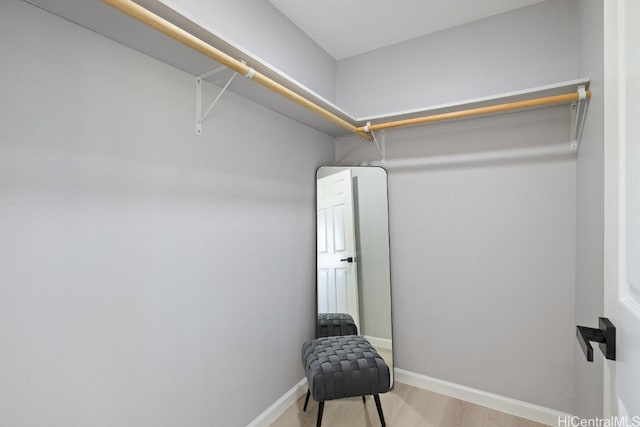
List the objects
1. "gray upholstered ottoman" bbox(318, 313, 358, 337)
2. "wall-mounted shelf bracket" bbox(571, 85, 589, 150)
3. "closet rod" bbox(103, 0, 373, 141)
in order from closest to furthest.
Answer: "closet rod" bbox(103, 0, 373, 141) → "wall-mounted shelf bracket" bbox(571, 85, 589, 150) → "gray upholstered ottoman" bbox(318, 313, 358, 337)

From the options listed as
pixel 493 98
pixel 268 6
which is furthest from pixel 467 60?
pixel 268 6

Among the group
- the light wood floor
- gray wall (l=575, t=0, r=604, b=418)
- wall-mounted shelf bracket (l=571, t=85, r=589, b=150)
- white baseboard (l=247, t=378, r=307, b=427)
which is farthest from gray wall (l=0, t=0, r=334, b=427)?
wall-mounted shelf bracket (l=571, t=85, r=589, b=150)

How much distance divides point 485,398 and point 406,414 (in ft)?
1.80

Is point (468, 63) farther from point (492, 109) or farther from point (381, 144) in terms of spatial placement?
point (381, 144)

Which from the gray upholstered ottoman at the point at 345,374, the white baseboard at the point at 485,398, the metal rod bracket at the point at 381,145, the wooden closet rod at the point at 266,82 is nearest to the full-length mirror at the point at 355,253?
the metal rod bracket at the point at 381,145

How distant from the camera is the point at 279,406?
6.23 feet

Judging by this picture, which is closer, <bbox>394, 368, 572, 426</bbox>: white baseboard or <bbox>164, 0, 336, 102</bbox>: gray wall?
<bbox>164, 0, 336, 102</bbox>: gray wall

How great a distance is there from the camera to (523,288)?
189 cm

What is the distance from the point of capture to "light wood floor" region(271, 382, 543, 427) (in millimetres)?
1826

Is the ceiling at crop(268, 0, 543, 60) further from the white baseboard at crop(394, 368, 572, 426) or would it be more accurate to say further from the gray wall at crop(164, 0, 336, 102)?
the white baseboard at crop(394, 368, 572, 426)

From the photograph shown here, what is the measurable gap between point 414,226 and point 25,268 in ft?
6.78

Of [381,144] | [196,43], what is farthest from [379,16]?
[196,43]

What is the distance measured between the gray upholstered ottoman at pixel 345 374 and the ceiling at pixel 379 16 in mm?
2077

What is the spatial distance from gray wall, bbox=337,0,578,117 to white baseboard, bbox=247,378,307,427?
6.84ft
